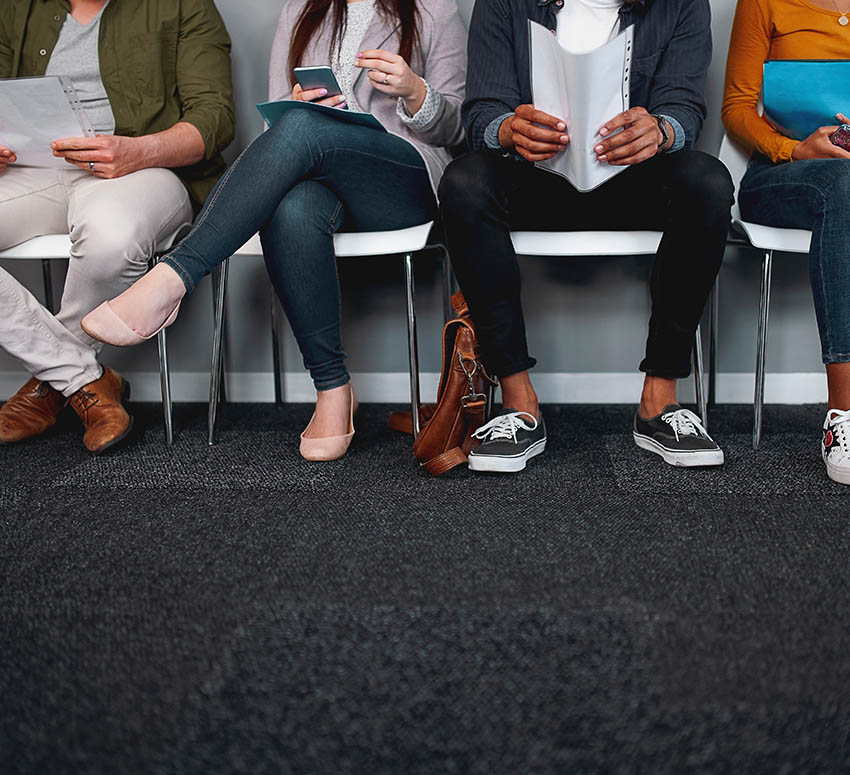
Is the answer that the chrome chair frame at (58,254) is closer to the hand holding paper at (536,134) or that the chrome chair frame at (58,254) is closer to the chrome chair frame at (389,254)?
the chrome chair frame at (389,254)

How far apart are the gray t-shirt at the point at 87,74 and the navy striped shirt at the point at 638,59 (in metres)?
0.81

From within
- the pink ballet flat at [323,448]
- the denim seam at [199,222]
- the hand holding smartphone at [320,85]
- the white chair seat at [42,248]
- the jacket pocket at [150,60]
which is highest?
the jacket pocket at [150,60]

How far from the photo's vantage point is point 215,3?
205cm

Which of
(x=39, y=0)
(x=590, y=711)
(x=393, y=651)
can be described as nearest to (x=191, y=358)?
(x=39, y=0)

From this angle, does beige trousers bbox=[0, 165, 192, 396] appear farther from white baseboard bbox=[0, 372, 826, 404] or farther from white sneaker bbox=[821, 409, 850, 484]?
white sneaker bbox=[821, 409, 850, 484]

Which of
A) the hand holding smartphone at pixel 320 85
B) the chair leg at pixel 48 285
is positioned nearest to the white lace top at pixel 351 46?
the hand holding smartphone at pixel 320 85

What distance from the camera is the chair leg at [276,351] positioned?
209 centimetres

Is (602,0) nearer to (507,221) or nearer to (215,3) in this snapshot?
(507,221)

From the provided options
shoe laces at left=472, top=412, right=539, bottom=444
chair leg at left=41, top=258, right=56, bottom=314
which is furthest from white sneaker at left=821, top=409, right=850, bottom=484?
chair leg at left=41, top=258, right=56, bottom=314

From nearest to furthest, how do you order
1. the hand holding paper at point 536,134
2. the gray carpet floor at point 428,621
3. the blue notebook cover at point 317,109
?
1. the gray carpet floor at point 428,621
2. the hand holding paper at point 536,134
3. the blue notebook cover at point 317,109

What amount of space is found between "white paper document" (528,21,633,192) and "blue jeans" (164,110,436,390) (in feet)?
1.05

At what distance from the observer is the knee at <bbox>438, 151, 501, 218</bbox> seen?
1.45m

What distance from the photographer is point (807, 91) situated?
4.86 feet

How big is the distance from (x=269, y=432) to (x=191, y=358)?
513 mm
